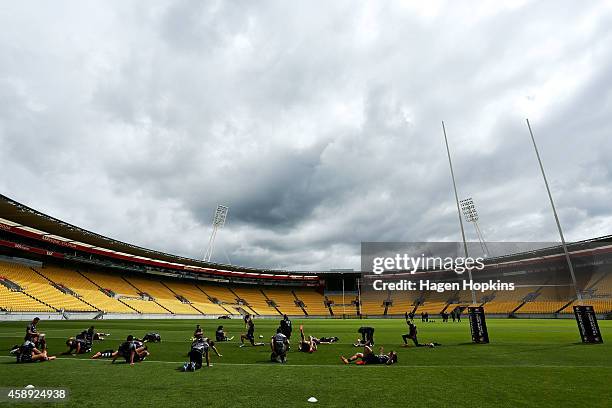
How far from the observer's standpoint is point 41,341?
1239 centimetres

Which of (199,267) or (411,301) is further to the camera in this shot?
(411,301)

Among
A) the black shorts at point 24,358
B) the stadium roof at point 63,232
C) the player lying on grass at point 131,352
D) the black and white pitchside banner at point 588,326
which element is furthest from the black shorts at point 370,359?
the stadium roof at point 63,232

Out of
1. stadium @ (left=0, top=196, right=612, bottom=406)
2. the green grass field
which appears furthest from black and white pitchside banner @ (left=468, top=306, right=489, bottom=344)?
the green grass field

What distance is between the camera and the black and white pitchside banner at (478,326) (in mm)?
16906

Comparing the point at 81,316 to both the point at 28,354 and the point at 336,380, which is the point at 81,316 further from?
the point at 336,380

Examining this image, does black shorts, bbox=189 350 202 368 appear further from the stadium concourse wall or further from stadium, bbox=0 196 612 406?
the stadium concourse wall

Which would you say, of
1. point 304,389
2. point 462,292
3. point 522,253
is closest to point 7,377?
point 304,389

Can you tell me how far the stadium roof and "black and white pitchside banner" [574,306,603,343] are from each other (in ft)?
169

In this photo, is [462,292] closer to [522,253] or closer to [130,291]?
[522,253]

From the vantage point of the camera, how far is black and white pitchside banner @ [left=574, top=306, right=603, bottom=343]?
15.8m

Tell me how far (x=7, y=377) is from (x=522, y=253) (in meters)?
71.3

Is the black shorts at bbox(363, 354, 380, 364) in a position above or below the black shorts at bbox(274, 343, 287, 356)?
below

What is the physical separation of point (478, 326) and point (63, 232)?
184 feet

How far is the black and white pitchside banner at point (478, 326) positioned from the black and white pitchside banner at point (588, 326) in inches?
161
